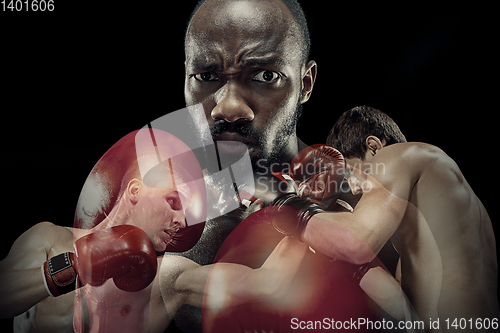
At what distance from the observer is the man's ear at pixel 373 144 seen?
5.39ft

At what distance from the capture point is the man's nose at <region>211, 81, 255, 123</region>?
5.06ft

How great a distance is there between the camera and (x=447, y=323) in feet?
4.58

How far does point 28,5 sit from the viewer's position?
1.72m

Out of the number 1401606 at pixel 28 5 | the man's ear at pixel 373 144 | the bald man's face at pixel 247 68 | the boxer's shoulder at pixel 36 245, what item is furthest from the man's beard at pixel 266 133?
the number 1401606 at pixel 28 5

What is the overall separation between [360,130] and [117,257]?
3.85 ft

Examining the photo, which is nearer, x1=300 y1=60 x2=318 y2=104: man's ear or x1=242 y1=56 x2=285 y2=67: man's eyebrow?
x1=242 y1=56 x2=285 y2=67: man's eyebrow

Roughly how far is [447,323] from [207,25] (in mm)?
1546

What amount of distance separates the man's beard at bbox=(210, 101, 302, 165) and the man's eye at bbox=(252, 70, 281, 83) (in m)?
0.18

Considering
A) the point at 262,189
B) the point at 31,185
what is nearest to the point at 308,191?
the point at 262,189

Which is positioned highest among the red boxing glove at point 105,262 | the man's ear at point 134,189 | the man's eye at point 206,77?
the man's eye at point 206,77

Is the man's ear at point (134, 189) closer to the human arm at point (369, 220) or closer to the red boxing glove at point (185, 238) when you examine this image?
the red boxing glove at point (185, 238)

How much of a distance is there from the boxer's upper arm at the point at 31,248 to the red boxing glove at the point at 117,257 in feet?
0.98
